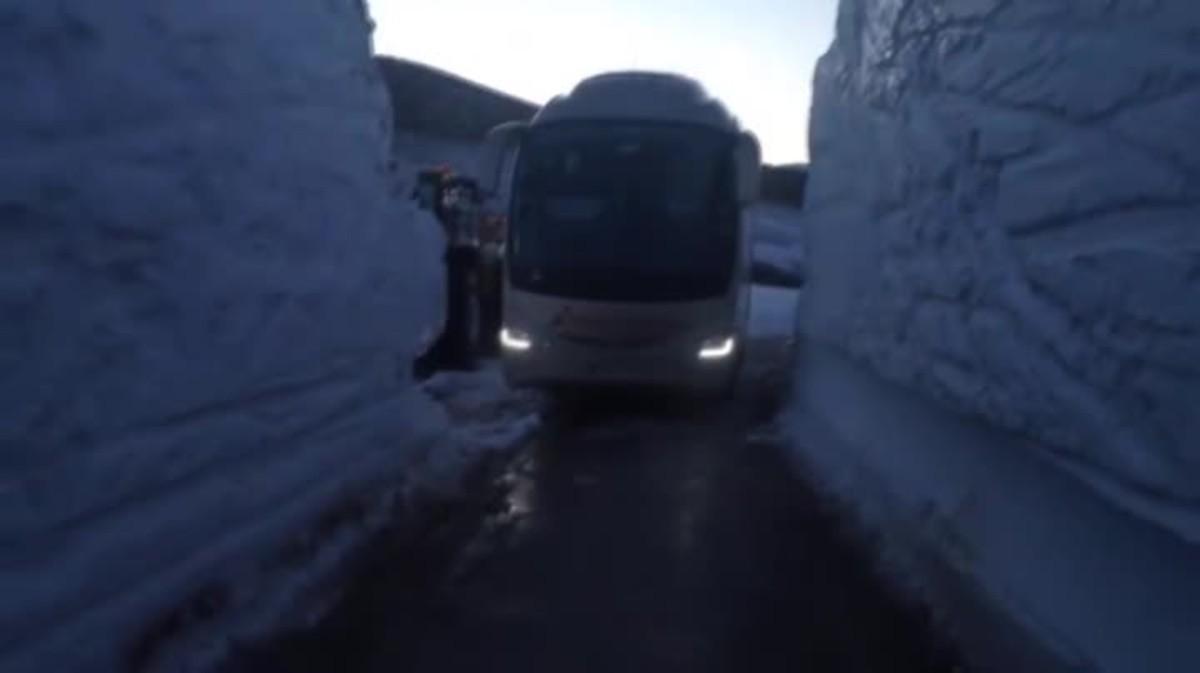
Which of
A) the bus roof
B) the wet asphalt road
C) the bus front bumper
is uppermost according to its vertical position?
the bus roof

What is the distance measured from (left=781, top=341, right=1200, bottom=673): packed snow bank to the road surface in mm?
265

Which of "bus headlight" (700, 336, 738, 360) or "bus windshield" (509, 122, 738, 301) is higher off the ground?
"bus windshield" (509, 122, 738, 301)

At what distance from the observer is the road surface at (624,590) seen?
481 centimetres

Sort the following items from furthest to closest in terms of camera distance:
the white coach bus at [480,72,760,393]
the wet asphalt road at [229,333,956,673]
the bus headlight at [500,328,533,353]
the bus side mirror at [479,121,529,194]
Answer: the bus side mirror at [479,121,529,194]
the bus headlight at [500,328,533,353]
the white coach bus at [480,72,760,393]
the wet asphalt road at [229,333,956,673]

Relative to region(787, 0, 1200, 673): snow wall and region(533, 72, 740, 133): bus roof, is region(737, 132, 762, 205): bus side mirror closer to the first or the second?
region(533, 72, 740, 133): bus roof

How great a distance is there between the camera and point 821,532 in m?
6.93

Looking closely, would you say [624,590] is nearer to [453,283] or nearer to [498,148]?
[498,148]

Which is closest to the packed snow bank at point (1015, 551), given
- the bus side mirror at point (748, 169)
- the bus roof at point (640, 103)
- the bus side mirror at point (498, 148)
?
the bus side mirror at point (748, 169)

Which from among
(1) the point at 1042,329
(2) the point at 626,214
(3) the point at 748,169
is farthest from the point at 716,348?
(1) the point at 1042,329

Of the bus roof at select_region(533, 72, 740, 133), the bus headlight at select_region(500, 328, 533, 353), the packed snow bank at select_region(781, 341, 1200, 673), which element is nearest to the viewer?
the packed snow bank at select_region(781, 341, 1200, 673)

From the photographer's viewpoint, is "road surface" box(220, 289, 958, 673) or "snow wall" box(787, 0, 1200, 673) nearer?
"snow wall" box(787, 0, 1200, 673)

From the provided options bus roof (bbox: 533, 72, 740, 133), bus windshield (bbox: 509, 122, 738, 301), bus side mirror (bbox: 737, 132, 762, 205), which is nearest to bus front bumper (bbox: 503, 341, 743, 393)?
bus windshield (bbox: 509, 122, 738, 301)

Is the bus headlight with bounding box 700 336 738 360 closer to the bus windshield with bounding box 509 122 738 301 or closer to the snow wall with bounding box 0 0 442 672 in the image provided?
the bus windshield with bounding box 509 122 738 301

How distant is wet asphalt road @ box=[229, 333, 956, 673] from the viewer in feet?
15.8
